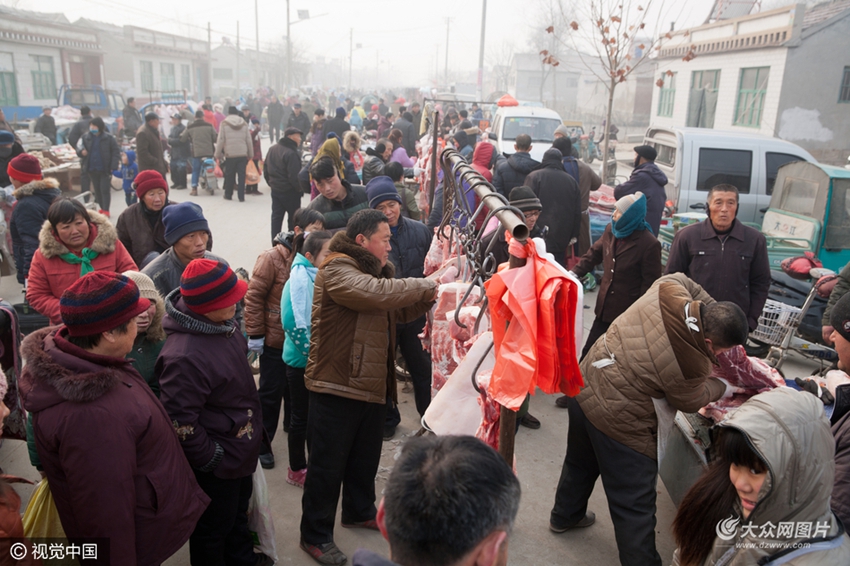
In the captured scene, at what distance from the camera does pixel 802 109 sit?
18125 millimetres

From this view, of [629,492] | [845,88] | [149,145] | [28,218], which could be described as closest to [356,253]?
[629,492]

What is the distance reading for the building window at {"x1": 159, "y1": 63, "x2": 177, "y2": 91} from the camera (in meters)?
44.6

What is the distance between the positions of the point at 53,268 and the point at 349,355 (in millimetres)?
2305

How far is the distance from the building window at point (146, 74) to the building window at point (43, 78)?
1200 centimetres

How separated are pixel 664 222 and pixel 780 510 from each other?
20.1 ft

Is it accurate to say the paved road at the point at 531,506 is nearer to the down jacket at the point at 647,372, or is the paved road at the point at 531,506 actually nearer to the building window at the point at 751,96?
the down jacket at the point at 647,372

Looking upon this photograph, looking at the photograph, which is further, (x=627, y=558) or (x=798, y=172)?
(x=798, y=172)

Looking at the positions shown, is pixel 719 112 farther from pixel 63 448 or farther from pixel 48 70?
pixel 48 70

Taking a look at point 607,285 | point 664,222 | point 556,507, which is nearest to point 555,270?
point 556,507

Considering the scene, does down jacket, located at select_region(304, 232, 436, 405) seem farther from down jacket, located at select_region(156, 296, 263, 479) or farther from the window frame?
the window frame

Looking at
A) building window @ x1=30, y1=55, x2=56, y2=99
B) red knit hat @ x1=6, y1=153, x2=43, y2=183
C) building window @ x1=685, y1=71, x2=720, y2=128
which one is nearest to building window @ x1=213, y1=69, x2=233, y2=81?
building window @ x1=30, y1=55, x2=56, y2=99

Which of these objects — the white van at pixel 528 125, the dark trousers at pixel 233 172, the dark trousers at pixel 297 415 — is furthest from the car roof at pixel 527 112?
the dark trousers at pixel 297 415

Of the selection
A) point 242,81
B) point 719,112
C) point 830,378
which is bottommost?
point 830,378

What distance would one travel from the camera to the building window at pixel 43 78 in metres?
29.0
